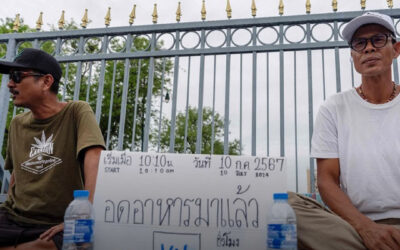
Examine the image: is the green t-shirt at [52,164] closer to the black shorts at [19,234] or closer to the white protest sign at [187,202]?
the black shorts at [19,234]

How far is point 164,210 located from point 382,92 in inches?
60.4

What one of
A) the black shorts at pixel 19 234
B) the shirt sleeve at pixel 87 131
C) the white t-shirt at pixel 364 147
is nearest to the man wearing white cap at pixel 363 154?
the white t-shirt at pixel 364 147

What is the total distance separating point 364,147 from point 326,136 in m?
0.22

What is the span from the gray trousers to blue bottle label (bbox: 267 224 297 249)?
17.0 inches

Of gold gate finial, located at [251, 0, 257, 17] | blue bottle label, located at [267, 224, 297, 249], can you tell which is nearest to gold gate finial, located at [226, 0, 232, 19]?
gold gate finial, located at [251, 0, 257, 17]

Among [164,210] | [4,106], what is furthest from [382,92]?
[4,106]

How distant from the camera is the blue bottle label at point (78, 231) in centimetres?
135

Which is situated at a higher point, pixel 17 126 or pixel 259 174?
pixel 17 126

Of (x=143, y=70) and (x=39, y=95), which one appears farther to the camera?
(x=143, y=70)

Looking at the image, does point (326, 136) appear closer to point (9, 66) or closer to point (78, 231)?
point (78, 231)

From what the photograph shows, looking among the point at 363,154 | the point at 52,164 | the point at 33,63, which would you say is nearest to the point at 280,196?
the point at 363,154

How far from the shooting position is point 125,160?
152 cm

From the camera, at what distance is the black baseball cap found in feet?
7.52

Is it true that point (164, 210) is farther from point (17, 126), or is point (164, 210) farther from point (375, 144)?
point (17, 126)
